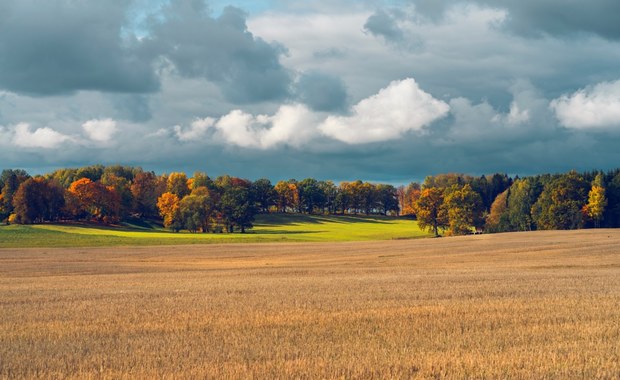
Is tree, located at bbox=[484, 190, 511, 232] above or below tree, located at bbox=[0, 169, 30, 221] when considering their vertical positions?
below

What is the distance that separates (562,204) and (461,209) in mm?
16891

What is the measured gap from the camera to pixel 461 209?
109750 mm

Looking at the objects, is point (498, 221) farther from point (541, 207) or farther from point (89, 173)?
point (89, 173)

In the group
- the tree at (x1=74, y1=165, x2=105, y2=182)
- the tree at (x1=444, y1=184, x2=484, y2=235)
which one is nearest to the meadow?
the tree at (x1=444, y1=184, x2=484, y2=235)

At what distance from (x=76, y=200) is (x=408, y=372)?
134 meters

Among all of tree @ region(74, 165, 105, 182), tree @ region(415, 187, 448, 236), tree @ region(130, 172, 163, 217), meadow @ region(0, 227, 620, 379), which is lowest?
meadow @ region(0, 227, 620, 379)

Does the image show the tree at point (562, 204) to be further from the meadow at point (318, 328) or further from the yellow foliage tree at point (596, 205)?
the meadow at point (318, 328)

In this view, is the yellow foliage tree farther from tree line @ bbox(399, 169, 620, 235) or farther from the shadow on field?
the shadow on field

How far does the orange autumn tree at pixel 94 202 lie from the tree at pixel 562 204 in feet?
273

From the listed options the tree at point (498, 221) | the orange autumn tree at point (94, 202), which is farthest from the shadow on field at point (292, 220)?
the tree at point (498, 221)

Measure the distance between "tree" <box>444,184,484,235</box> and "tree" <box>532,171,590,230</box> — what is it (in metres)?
10.7

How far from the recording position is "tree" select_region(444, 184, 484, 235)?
109 metres

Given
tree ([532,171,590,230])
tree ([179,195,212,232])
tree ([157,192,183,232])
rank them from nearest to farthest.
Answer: tree ([532,171,590,230]) < tree ([179,195,212,232]) < tree ([157,192,183,232])

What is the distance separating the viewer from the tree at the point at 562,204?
109 m
